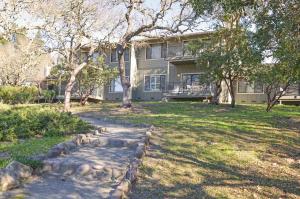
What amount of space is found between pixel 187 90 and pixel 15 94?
13995 millimetres

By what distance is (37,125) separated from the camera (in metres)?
12.3

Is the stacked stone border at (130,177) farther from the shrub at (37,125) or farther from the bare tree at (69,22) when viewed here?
the bare tree at (69,22)

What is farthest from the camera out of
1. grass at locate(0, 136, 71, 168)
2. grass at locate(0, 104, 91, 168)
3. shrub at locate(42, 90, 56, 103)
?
shrub at locate(42, 90, 56, 103)

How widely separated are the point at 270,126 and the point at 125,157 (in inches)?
279

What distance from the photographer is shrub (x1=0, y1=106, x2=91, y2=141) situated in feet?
37.5

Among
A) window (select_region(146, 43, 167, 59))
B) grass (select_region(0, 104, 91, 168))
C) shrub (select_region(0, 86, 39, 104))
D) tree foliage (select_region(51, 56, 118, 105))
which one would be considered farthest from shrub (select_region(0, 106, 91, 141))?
window (select_region(146, 43, 167, 59))

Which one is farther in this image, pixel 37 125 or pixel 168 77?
pixel 168 77

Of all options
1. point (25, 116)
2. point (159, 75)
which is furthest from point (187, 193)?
point (159, 75)

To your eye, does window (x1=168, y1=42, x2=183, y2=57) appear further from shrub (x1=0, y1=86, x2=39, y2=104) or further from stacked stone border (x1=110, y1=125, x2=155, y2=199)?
stacked stone border (x1=110, y1=125, x2=155, y2=199)

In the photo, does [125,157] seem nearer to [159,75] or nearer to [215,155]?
[215,155]

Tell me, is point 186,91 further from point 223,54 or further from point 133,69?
point 223,54

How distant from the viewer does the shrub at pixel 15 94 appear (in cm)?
3038

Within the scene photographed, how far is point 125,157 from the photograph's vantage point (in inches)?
366

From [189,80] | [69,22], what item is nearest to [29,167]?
[69,22]
